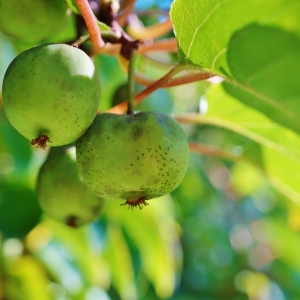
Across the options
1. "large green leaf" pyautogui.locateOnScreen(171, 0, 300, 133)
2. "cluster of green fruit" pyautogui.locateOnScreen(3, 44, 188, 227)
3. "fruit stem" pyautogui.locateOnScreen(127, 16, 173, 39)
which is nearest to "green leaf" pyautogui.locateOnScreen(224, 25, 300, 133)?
"large green leaf" pyautogui.locateOnScreen(171, 0, 300, 133)

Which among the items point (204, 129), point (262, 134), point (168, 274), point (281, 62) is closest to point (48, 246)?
point (168, 274)

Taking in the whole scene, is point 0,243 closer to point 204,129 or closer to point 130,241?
point 130,241

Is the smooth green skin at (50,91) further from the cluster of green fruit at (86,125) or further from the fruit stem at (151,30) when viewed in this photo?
the fruit stem at (151,30)

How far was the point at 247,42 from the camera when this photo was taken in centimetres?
76

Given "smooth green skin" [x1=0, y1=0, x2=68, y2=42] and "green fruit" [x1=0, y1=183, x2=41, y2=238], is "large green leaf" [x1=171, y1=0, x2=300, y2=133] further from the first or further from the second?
"green fruit" [x1=0, y1=183, x2=41, y2=238]

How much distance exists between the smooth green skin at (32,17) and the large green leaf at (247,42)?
0.25 metres

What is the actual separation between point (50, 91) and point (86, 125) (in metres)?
0.09

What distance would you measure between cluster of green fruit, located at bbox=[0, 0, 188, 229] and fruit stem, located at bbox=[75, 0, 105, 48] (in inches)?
3.1

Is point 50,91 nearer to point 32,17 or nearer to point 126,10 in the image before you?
point 32,17

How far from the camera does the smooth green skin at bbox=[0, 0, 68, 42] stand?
0.86 metres

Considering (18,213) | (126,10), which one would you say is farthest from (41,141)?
(18,213)

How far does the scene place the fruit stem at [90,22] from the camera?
2.49 ft

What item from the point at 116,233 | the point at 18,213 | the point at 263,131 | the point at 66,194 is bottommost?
the point at 116,233

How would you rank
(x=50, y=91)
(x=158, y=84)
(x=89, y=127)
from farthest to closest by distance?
1. (x=158, y=84)
2. (x=89, y=127)
3. (x=50, y=91)
